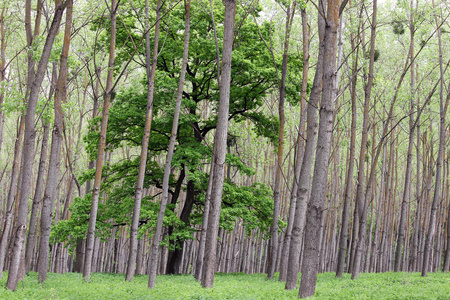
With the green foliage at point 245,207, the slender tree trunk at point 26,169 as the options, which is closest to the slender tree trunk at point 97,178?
the slender tree trunk at point 26,169

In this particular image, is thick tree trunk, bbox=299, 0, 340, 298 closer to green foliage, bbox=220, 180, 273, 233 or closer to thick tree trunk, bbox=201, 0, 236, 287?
thick tree trunk, bbox=201, 0, 236, 287

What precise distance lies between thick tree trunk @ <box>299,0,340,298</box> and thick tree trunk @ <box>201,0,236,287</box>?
199cm

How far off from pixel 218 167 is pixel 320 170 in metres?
2.24

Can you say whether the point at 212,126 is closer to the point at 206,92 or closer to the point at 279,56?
the point at 206,92

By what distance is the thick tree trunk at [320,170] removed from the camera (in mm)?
7621

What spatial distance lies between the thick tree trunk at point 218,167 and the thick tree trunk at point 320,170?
199 centimetres

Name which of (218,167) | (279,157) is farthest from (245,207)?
(218,167)

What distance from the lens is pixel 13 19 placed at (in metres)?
15.6

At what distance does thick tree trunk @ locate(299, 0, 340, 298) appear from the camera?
7.62m

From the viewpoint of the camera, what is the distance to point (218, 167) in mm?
8852

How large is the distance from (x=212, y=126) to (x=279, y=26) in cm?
472

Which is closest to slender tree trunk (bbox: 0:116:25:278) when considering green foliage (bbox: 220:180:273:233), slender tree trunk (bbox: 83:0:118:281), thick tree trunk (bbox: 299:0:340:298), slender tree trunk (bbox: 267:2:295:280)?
slender tree trunk (bbox: 83:0:118:281)

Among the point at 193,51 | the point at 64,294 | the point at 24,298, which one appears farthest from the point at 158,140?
the point at 24,298

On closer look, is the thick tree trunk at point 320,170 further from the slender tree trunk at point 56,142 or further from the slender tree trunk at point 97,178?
the slender tree trunk at point 56,142
